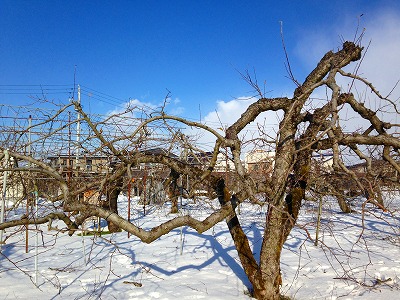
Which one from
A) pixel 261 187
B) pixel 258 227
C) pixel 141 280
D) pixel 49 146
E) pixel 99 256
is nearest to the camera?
pixel 261 187

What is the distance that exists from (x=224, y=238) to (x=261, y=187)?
14.9 ft

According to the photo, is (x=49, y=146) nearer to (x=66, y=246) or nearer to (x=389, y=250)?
(x=66, y=246)

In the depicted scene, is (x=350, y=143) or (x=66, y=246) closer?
(x=350, y=143)

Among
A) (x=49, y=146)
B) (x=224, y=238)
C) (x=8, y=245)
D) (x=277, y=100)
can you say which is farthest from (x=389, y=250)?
(x=8, y=245)

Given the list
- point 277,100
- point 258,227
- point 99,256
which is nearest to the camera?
point 277,100

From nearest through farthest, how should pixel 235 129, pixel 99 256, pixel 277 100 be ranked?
1. pixel 235 129
2. pixel 277 100
3. pixel 99 256

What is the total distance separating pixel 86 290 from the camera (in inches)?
183

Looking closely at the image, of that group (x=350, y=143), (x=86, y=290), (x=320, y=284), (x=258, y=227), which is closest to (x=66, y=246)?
(x=86, y=290)

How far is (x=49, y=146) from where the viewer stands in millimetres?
7164

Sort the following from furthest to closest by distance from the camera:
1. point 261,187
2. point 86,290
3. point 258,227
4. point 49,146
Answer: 1. point 258,227
2. point 49,146
3. point 86,290
4. point 261,187

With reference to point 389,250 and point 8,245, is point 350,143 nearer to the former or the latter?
point 389,250

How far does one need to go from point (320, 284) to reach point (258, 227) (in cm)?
392

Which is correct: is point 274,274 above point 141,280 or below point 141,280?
above

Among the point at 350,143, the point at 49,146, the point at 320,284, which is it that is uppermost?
the point at 49,146
